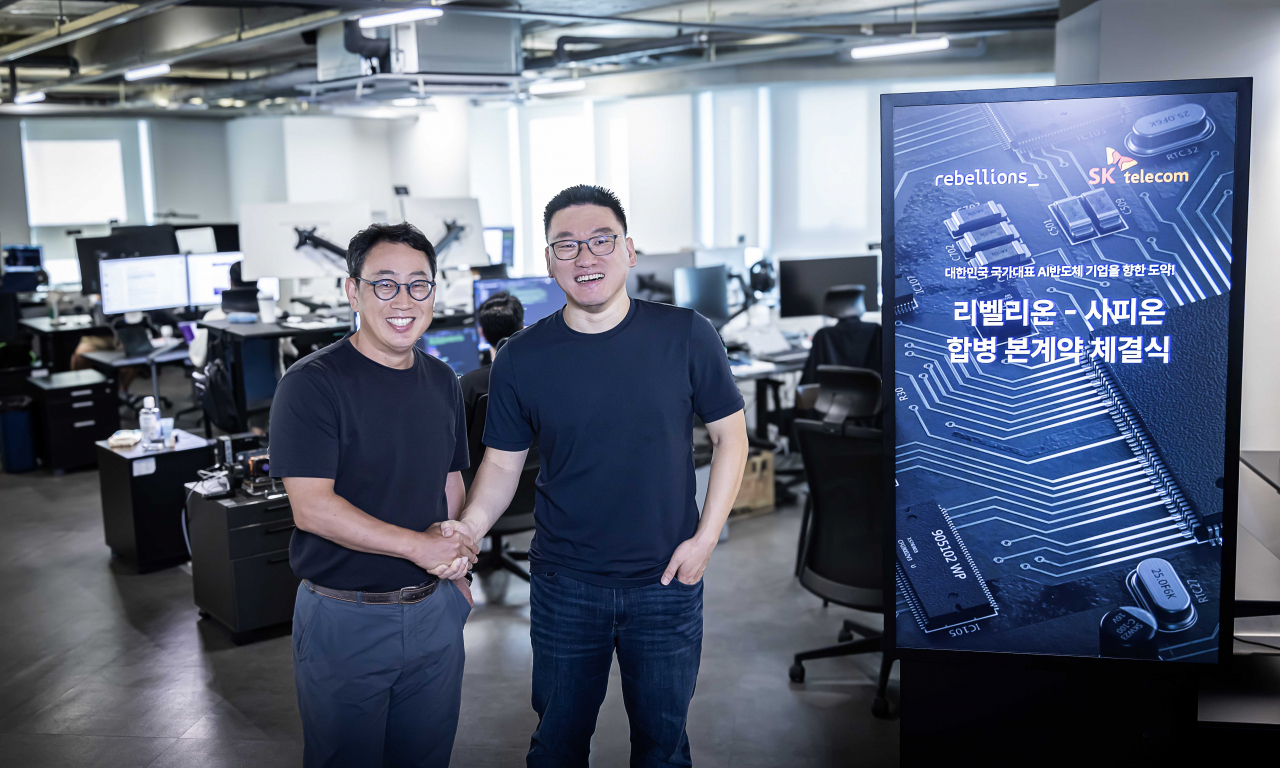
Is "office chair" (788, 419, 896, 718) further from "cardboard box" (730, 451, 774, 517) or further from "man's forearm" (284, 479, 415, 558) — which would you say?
"cardboard box" (730, 451, 774, 517)

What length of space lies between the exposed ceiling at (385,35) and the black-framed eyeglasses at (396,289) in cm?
446

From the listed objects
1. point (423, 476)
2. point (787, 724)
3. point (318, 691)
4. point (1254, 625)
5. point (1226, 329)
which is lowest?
point (787, 724)

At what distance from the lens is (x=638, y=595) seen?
6.71ft

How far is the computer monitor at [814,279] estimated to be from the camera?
6.68 m

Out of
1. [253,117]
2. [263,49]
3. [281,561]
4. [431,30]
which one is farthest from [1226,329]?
[253,117]

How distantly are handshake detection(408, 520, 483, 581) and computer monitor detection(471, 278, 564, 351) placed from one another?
11.7 feet

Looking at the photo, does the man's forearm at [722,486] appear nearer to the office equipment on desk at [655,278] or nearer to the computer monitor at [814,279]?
the office equipment on desk at [655,278]

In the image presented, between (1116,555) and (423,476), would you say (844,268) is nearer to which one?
(1116,555)

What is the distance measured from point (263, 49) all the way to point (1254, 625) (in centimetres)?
1063

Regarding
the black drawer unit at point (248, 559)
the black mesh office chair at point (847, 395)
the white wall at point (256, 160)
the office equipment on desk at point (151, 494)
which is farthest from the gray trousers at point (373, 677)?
the white wall at point (256, 160)

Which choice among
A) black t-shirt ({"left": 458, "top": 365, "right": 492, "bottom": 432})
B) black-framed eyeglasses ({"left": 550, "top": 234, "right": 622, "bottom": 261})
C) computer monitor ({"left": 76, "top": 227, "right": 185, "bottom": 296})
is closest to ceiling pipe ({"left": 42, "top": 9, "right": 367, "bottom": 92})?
computer monitor ({"left": 76, "top": 227, "right": 185, "bottom": 296})

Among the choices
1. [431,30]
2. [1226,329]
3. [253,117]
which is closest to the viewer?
[1226,329]

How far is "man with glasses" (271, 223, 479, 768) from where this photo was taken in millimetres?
1979

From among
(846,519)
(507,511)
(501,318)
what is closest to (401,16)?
(501,318)
